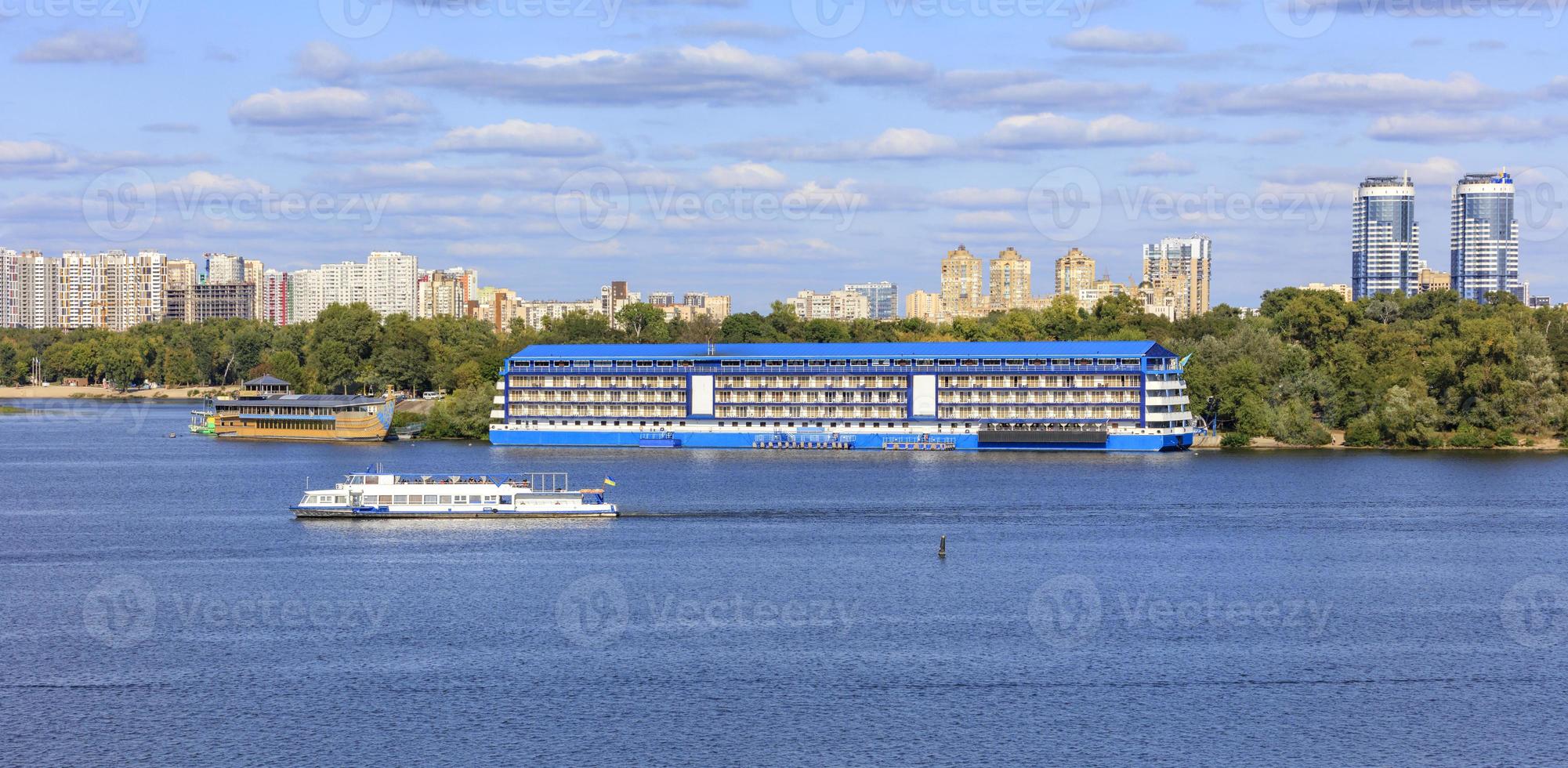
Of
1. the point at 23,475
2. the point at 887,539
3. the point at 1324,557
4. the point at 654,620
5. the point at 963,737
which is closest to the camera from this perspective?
the point at 963,737

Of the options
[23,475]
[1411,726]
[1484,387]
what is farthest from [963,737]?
[1484,387]

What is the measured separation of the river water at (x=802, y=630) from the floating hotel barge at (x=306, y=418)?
4197 centimetres

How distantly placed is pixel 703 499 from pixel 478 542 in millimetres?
15063

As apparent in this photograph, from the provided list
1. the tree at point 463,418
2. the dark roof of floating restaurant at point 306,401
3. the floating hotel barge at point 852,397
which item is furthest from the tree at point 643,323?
the floating hotel barge at point 852,397

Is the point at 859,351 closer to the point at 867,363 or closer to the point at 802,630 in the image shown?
the point at 867,363

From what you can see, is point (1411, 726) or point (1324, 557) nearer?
point (1411, 726)

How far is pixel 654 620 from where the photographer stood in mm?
45688

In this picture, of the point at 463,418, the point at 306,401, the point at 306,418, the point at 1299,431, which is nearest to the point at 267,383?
the point at 306,401

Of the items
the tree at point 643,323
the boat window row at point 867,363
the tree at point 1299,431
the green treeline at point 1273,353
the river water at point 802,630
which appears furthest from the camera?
the tree at point 643,323

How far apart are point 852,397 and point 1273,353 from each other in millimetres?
31385

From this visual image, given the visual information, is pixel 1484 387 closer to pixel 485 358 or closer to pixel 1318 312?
pixel 1318 312

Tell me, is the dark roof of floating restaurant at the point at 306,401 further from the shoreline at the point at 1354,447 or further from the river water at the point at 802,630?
the shoreline at the point at 1354,447

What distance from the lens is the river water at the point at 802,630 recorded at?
113 ft

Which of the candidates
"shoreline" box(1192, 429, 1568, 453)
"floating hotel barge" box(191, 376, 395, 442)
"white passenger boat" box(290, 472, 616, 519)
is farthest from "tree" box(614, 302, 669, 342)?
"white passenger boat" box(290, 472, 616, 519)
